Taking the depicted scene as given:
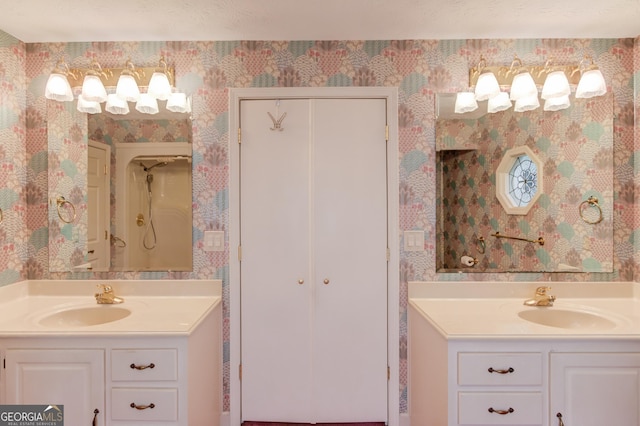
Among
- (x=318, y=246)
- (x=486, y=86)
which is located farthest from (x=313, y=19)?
(x=318, y=246)

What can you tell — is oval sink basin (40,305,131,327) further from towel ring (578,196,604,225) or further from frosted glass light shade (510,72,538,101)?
towel ring (578,196,604,225)

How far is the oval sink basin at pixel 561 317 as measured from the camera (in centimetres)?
193

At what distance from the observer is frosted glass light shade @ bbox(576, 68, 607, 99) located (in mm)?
1973

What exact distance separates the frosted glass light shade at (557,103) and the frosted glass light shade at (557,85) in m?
0.04

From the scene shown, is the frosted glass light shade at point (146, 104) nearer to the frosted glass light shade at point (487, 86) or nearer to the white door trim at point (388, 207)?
the white door trim at point (388, 207)

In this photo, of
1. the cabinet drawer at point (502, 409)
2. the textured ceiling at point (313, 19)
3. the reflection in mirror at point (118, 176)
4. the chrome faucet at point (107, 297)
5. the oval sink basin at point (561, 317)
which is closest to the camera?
the cabinet drawer at point (502, 409)

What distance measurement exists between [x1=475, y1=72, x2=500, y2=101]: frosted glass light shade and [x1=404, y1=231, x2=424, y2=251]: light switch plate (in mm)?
831

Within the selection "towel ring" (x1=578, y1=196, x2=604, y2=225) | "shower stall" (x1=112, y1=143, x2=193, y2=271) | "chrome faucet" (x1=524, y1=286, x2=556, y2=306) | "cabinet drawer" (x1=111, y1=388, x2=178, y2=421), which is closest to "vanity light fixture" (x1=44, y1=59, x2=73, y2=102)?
"shower stall" (x1=112, y1=143, x2=193, y2=271)

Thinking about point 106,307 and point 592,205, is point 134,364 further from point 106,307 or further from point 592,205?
point 592,205

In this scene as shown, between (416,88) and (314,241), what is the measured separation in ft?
3.50

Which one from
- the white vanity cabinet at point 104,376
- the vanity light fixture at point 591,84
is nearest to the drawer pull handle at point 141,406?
the white vanity cabinet at point 104,376

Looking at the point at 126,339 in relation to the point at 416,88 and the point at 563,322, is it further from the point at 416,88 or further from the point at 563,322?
the point at 563,322

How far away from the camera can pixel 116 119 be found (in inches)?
84.3

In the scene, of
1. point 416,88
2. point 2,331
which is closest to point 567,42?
point 416,88
